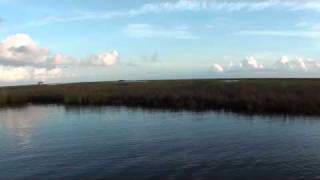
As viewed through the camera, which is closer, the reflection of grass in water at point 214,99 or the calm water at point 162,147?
the calm water at point 162,147

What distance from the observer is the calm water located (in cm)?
3031

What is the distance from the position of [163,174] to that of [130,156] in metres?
5.63

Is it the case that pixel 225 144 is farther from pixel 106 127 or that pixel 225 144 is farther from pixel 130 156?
pixel 106 127

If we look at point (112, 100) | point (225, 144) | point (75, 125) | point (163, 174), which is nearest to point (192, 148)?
point (225, 144)

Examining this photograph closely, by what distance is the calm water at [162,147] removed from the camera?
30312mm

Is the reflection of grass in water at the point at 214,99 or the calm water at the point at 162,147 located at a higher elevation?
the reflection of grass in water at the point at 214,99

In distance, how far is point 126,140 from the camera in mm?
41719

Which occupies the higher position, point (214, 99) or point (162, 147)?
point (214, 99)

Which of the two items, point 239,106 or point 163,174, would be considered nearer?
point 163,174

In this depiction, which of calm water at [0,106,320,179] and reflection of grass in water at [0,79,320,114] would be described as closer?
calm water at [0,106,320,179]

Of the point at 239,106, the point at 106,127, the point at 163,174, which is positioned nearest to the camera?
the point at 163,174

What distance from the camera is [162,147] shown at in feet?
125

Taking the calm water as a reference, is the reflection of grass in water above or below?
above

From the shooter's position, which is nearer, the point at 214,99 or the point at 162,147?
the point at 162,147
